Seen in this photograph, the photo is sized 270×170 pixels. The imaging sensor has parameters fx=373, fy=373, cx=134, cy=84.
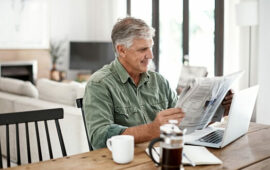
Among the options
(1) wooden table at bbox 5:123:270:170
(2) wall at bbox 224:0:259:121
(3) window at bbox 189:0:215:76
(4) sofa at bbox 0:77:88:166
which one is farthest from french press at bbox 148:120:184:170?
(3) window at bbox 189:0:215:76

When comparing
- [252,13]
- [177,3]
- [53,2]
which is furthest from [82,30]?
[252,13]

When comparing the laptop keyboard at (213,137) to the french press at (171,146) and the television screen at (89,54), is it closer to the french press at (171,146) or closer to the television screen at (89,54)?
the french press at (171,146)

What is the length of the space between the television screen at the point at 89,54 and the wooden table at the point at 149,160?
17.9ft

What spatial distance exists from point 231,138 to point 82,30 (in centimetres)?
617

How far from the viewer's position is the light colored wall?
4.36m

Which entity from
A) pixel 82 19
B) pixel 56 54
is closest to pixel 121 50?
pixel 56 54

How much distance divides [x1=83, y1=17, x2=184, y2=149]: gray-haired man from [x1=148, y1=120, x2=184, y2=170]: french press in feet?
1.52

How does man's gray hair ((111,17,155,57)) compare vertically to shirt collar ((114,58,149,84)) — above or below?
above

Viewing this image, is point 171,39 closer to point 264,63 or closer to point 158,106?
point 264,63

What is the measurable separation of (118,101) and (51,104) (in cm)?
173

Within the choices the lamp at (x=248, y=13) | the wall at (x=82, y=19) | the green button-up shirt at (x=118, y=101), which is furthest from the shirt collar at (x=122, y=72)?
the wall at (x=82, y=19)

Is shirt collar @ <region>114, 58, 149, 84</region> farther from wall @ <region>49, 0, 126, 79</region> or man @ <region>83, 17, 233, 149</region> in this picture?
wall @ <region>49, 0, 126, 79</region>

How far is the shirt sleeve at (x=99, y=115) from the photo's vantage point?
159cm

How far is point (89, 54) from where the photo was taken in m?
6.91
